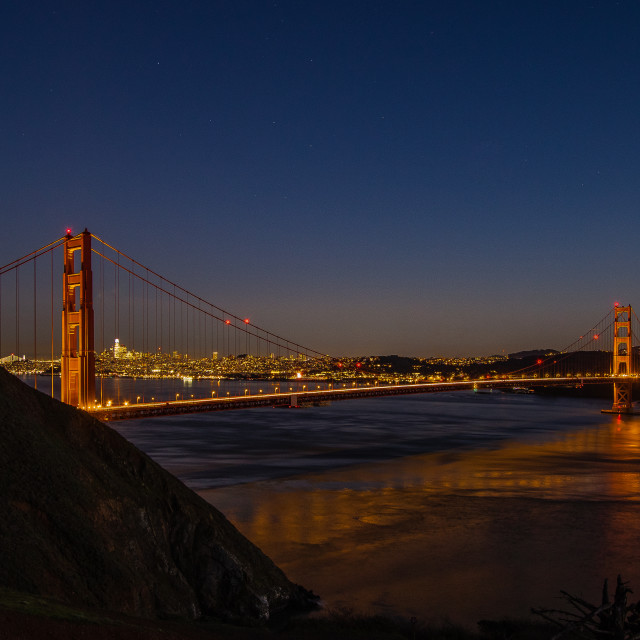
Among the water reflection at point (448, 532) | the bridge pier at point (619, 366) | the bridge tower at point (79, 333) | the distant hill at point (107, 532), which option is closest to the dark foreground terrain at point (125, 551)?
the distant hill at point (107, 532)

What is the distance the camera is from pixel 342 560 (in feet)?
64.2

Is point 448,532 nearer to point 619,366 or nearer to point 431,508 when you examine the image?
point 431,508

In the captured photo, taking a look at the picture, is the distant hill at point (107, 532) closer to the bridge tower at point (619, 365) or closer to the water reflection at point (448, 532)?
the water reflection at point (448, 532)

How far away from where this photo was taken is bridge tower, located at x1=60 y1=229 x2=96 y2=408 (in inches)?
1310

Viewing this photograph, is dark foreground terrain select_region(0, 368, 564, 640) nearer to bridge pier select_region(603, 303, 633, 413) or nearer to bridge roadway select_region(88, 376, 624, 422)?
bridge roadway select_region(88, 376, 624, 422)

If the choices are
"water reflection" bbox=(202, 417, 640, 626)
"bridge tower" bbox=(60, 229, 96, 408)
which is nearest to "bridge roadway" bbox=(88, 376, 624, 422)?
"bridge tower" bbox=(60, 229, 96, 408)

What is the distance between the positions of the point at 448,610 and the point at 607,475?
25382 mm

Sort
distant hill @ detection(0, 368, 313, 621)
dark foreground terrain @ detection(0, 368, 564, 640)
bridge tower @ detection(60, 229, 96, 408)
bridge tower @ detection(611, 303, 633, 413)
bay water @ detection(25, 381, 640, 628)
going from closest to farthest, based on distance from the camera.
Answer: dark foreground terrain @ detection(0, 368, 564, 640) < distant hill @ detection(0, 368, 313, 621) < bay water @ detection(25, 381, 640, 628) < bridge tower @ detection(60, 229, 96, 408) < bridge tower @ detection(611, 303, 633, 413)

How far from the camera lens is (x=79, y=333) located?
34.0 meters

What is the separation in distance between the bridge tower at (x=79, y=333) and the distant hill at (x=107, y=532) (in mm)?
17137

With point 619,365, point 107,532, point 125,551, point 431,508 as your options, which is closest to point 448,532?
point 431,508

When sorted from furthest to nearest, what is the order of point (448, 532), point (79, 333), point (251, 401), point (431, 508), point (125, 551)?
point (251, 401) < point (79, 333) < point (431, 508) < point (448, 532) < point (125, 551)

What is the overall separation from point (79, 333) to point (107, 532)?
22854 millimetres

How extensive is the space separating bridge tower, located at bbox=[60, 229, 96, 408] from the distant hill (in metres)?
17.1
